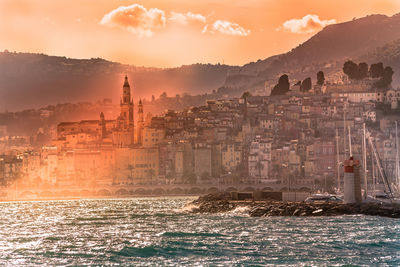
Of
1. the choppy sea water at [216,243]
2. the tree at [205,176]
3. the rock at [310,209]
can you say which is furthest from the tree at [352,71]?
the choppy sea water at [216,243]

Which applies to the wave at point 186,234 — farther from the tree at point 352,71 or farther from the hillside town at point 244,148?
the tree at point 352,71

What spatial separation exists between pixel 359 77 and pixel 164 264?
163m

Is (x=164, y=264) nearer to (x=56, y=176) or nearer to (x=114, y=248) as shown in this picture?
(x=114, y=248)

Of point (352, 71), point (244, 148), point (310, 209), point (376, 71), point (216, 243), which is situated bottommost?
point (216, 243)

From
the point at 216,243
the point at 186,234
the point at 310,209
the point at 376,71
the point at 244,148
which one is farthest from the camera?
the point at 376,71

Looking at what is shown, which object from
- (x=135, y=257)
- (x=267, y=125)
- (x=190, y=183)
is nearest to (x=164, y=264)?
(x=135, y=257)

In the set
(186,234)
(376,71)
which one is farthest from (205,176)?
(186,234)

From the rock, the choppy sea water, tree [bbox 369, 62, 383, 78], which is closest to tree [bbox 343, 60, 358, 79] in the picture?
tree [bbox 369, 62, 383, 78]

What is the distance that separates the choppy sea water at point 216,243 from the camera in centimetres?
3797

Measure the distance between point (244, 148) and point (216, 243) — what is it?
12910cm

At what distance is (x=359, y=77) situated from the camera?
19412 centimetres

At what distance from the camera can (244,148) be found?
173375mm

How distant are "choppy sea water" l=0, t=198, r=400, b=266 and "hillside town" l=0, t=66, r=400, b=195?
3587 inches

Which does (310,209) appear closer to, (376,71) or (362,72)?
(376,71)
